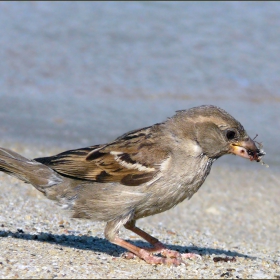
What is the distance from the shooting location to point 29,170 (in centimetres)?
695

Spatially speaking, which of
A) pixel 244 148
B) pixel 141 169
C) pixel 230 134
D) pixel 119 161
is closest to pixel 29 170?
pixel 119 161

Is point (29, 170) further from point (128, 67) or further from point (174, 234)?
point (128, 67)

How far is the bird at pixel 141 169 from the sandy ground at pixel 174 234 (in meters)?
0.43

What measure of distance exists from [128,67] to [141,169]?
445 inches

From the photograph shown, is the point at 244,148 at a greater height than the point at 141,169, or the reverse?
the point at 244,148

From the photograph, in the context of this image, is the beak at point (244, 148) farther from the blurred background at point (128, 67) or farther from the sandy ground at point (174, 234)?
the blurred background at point (128, 67)

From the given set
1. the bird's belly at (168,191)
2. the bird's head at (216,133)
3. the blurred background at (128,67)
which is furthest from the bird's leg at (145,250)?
the blurred background at (128,67)

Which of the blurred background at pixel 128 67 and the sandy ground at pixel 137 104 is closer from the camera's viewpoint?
the sandy ground at pixel 137 104

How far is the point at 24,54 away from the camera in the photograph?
57.3ft

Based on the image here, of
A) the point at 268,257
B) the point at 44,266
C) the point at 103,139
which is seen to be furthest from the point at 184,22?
the point at 44,266

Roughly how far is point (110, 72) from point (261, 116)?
14.0ft

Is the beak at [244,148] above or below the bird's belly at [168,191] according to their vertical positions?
above

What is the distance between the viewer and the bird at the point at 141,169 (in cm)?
628

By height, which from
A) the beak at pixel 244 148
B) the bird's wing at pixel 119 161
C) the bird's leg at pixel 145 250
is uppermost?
the beak at pixel 244 148
